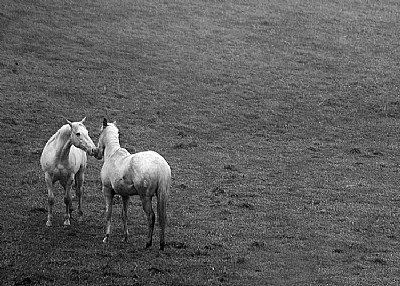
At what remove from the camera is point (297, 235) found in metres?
18.8

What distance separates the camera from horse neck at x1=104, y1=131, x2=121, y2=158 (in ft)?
56.3

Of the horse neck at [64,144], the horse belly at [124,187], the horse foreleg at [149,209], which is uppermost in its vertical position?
the horse neck at [64,144]

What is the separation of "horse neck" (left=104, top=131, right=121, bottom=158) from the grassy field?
204 centimetres

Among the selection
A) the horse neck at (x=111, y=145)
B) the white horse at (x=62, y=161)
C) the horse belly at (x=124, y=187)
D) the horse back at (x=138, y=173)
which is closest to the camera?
the horse back at (x=138, y=173)

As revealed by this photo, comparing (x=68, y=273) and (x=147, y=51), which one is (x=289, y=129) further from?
(x=68, y=273)

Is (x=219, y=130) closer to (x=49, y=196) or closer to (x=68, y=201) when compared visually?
(x=68, y=201)

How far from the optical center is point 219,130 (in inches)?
1240

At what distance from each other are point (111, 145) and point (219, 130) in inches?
573

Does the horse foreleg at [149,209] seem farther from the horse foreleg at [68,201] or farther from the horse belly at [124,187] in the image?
the horse foreleg at [68,201]

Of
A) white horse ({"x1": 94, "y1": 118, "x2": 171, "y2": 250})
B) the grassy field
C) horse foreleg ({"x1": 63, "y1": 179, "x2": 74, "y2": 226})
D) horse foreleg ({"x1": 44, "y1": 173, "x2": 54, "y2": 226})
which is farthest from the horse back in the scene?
horse foreleg ({"x1": 44, "y1": 173, "x2": 54, "y2": 226})

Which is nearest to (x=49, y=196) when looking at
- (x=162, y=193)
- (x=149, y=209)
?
(x=149, y=209)

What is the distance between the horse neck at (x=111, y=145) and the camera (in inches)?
675

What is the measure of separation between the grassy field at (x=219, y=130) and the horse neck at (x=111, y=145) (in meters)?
2.04

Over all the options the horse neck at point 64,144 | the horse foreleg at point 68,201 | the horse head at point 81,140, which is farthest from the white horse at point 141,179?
the horse foreleg at point 68,201
